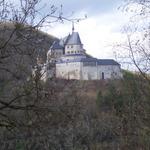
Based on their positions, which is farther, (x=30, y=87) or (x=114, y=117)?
(x=114, y=117)

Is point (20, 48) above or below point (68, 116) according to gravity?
above

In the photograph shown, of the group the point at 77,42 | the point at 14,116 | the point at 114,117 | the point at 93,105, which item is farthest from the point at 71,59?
the point at 14,116

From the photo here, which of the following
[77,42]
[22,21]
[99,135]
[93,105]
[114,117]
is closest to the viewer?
[22,21]

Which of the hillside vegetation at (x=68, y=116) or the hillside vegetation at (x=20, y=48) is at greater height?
the hillside vegetation at (x=20, y=48)

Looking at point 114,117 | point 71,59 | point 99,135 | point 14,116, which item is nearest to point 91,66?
point 71,59

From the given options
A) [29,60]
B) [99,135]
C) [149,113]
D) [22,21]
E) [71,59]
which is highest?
[71,59]

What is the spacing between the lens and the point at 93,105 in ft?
123

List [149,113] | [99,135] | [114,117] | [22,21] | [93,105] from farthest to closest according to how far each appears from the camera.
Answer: [93,105], [99,135], [114,117], [149,113], [22,21]

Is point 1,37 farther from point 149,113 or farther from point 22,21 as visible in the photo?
point 149,113

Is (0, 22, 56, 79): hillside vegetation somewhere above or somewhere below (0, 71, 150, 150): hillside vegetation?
above

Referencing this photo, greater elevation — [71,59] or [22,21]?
A: [71,59]

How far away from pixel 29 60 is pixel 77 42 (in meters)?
72.5

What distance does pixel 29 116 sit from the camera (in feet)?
22.9

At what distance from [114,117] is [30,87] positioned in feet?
27.2
